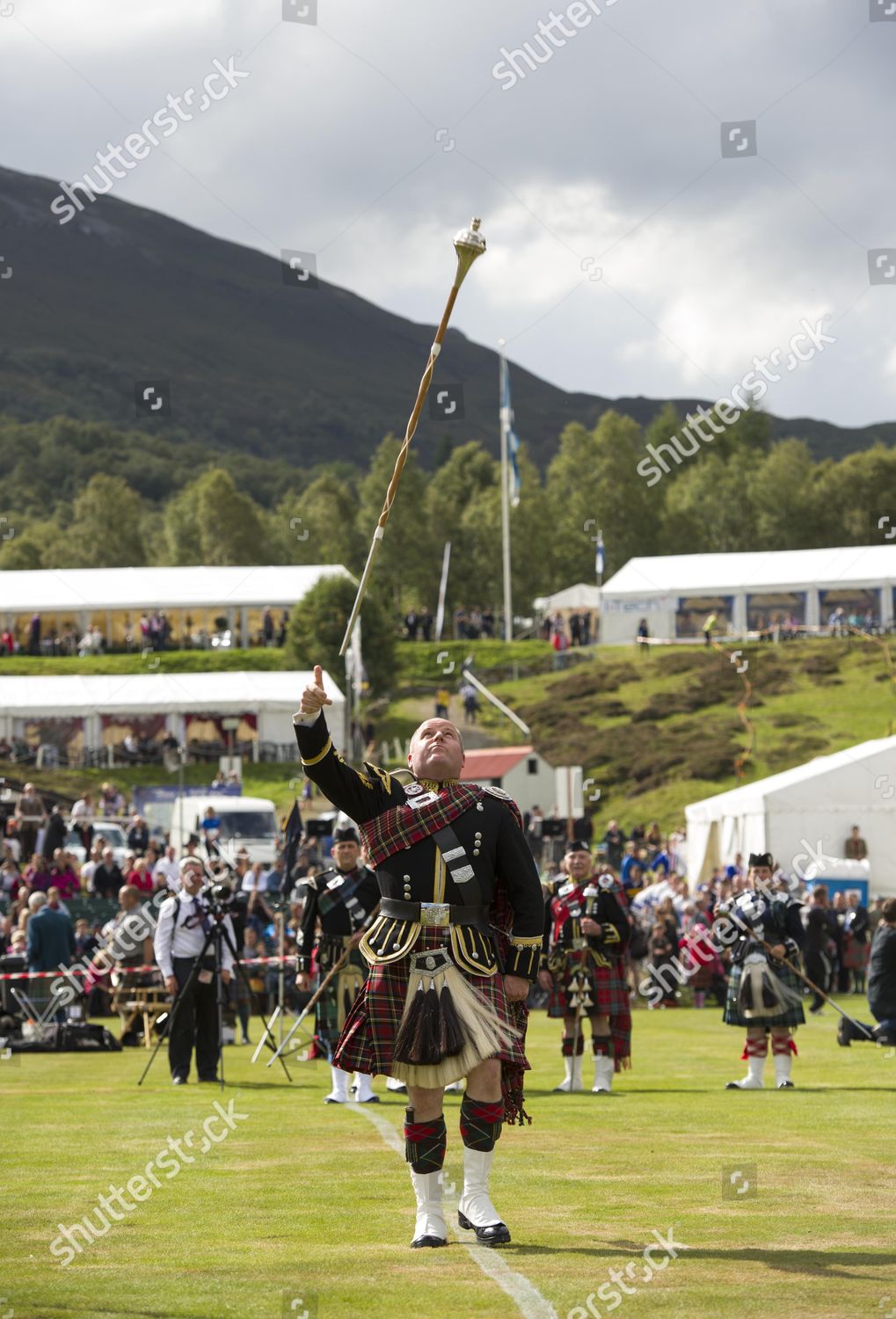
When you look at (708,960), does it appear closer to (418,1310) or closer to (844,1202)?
(844,1202)

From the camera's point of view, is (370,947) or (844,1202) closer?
(370,947)

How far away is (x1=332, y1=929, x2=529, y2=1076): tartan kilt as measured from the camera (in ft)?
20.7

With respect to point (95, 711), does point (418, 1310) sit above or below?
below

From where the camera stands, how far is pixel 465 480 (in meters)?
116

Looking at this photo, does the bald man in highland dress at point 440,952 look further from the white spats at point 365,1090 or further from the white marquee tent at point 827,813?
the white marquee tent at point 827,813

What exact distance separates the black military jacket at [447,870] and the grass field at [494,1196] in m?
0.96

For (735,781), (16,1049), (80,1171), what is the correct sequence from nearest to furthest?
(80,1171), (16,1049), (735,781)

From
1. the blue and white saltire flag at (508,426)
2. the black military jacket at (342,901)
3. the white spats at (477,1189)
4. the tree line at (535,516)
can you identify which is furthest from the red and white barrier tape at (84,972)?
the tree line at (535,516)

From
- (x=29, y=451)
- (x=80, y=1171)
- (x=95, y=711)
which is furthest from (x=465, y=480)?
(x=80, y=1171)

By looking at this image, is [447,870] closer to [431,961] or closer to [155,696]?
[431,961]

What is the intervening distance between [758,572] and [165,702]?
24.9 meters

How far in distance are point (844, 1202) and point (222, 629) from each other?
60.3m

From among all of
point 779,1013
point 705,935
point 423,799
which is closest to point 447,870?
point 423,799

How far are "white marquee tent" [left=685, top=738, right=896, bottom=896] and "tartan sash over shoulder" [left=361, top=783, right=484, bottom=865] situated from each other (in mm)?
21812
